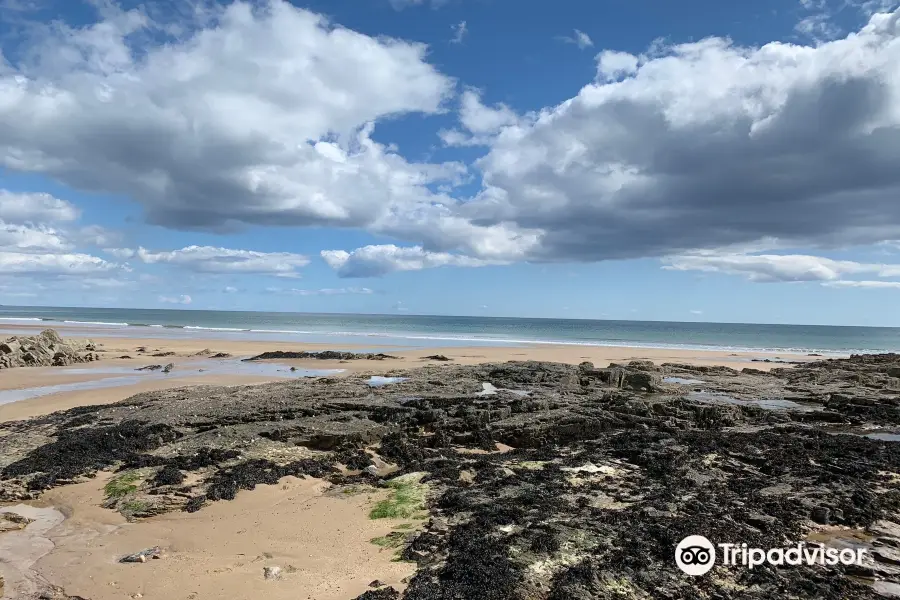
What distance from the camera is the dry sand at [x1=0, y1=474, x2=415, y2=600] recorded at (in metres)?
4.88

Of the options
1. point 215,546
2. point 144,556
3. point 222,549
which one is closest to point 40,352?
point 144,556

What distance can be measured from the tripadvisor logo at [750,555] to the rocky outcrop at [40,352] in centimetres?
2807

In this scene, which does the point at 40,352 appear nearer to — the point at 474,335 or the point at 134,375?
the point at 134,375

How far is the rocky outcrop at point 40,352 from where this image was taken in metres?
23.1

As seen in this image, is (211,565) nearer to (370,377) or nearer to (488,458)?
(488,458)

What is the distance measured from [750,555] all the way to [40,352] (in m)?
29.1

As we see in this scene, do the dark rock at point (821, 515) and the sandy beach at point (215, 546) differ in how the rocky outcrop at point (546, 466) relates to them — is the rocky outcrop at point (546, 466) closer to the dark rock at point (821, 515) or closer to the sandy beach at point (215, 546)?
the dark rock at point (821, 515)

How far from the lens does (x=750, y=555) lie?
5188 mm

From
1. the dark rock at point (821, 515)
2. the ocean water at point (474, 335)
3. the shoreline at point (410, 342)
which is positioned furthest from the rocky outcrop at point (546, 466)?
the ocean water at point (474, 335)

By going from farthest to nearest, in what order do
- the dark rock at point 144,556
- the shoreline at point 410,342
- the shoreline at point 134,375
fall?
the shoreline at point 410,342
the shoreline at point 134,375
the dark rock at point 144,556

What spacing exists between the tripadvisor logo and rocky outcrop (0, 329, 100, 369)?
28.1 meters

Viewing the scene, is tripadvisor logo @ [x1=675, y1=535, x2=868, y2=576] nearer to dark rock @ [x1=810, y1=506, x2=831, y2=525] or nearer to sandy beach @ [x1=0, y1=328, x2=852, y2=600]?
dark rock @ [x1=810, y1=506, x2=831, y2=525]

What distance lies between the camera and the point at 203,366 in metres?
25.5

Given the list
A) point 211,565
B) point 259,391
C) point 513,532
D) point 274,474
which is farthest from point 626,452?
point 259,391
